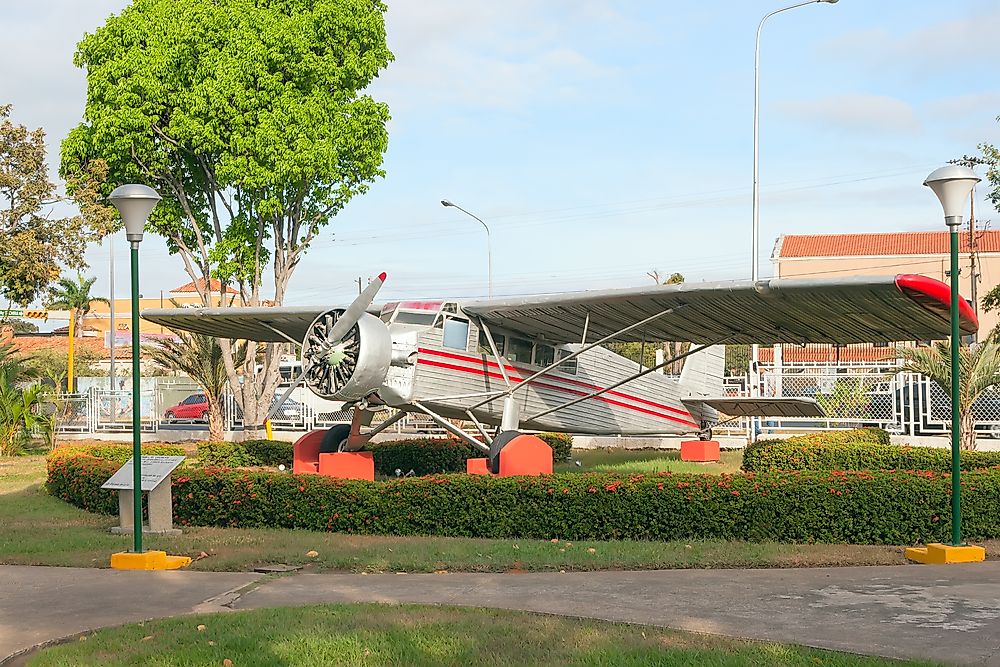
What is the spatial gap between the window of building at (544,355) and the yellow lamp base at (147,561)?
9556mm

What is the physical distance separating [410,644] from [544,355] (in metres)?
12.9

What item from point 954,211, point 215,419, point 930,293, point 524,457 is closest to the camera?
point 954,211

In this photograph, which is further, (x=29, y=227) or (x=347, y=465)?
(x=29, y=227)

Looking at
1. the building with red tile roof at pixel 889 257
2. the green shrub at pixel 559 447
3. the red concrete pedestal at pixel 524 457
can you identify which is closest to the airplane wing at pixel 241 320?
the red concrete pedestal at pixel 524 457

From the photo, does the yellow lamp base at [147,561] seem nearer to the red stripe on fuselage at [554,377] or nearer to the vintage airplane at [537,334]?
the vintage airplane at [537,334]

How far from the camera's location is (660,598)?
8703 millimetres

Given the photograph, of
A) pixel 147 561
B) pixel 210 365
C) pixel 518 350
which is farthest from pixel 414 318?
pixel 210 365

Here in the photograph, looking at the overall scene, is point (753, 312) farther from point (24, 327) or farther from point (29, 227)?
point (24, 327)

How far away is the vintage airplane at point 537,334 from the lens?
47.8ft

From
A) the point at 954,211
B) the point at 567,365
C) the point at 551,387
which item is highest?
the point at 954,211

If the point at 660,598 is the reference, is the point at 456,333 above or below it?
above

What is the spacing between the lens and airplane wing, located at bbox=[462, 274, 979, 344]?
1347cm

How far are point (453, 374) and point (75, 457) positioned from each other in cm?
665

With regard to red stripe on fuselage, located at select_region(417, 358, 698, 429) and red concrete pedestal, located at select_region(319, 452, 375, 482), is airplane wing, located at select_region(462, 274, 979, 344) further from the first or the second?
red concrete pedestal, located at select_region(319, 452, 375, 482)
